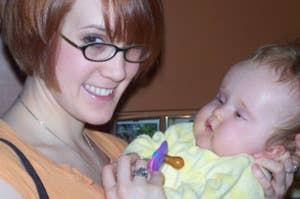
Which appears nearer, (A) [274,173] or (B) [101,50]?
(B) [101,50]

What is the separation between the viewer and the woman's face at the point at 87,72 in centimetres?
102

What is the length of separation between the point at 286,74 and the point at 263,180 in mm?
271

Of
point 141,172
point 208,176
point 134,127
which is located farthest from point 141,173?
point 134,127

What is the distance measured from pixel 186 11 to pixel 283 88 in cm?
60

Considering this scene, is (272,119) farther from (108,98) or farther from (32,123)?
(32,123)

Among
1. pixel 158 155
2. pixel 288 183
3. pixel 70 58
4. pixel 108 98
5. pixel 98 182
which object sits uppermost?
pixel 70 58

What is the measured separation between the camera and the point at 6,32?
1117 millimetres

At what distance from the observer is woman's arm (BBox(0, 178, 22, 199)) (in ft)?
2.99

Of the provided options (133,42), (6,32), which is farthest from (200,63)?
(6,32)

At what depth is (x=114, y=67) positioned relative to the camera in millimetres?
1084

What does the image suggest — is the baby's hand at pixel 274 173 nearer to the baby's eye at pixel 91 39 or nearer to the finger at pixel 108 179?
the finger at pixel 108 179

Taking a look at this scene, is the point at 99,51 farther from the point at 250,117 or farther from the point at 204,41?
the point at 204,41

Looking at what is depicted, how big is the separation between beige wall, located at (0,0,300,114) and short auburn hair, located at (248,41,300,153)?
47 centimetres

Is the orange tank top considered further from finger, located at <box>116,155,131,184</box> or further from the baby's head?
the baby's head
